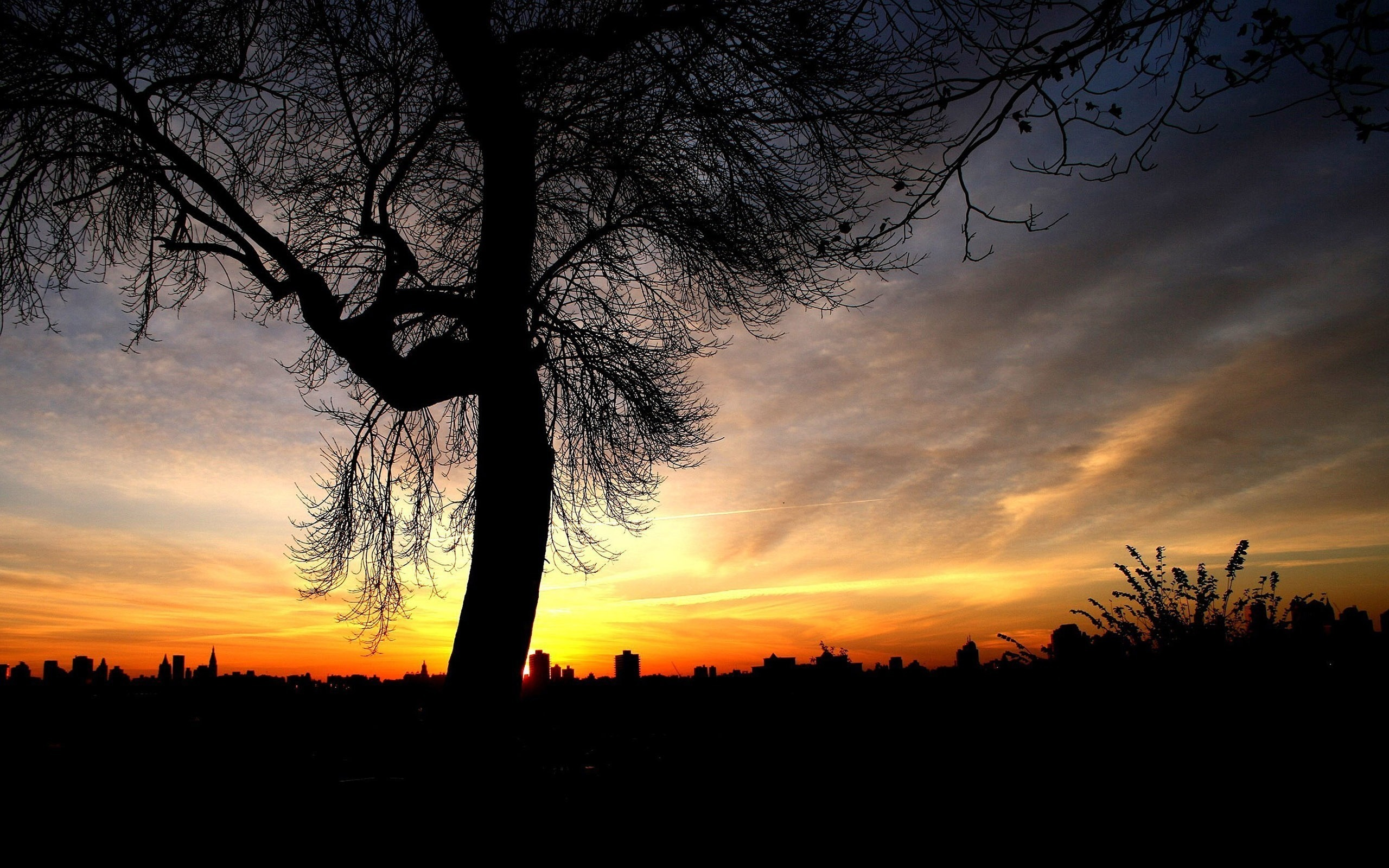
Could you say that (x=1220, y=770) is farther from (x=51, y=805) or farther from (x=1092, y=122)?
(x=51, y=805)

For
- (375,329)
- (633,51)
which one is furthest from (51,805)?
(633,51)

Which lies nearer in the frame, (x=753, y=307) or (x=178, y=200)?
(x=178, y=200)

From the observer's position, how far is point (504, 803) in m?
5.39

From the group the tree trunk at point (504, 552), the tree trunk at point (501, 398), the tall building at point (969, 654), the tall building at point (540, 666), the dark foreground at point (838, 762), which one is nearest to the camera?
the dark foreground at point (838, 762)

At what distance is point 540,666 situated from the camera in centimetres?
2008

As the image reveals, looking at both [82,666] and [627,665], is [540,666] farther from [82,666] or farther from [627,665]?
[82,666]

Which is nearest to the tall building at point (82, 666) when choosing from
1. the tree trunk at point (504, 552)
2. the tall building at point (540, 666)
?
the tall building at point (540, 666)

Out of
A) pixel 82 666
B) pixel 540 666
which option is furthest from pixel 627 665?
pixel 82 666

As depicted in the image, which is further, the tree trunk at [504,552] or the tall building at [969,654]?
the tall building at [969,654]

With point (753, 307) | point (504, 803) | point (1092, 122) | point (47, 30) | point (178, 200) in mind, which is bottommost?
point (504, 803)

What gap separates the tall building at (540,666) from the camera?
1825cm

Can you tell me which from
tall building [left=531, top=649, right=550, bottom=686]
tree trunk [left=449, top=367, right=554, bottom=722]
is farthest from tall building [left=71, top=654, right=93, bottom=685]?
tree trunk [left=449, top=367, right=554, bottom=722]

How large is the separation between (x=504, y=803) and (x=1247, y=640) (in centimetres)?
629

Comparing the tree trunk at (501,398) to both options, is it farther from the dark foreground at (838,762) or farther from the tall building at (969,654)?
the tall building at (969,654)
